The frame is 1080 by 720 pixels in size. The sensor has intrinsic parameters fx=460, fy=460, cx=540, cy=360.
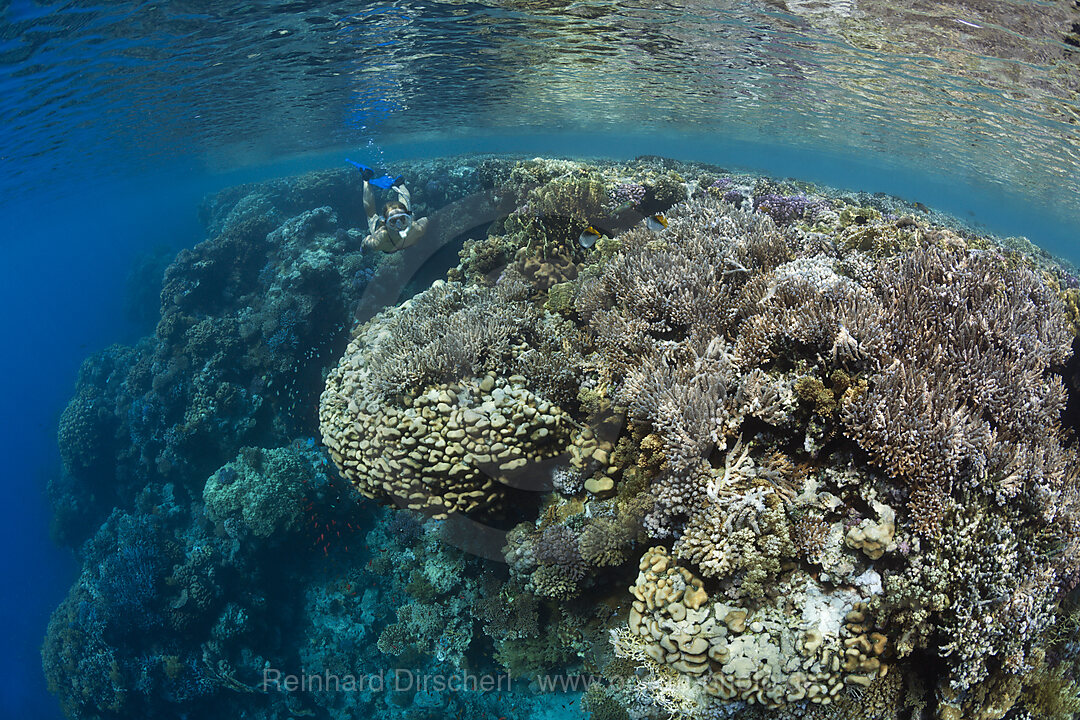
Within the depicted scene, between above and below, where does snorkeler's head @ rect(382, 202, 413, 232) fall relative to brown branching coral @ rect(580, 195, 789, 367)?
below

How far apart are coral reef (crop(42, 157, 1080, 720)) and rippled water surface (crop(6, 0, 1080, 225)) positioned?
7420mm

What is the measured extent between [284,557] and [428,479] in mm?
9462

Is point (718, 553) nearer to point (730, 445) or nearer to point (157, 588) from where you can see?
point (730, 445)

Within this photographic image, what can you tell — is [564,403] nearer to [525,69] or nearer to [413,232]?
[413,232]

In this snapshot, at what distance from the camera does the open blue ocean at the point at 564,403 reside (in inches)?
120

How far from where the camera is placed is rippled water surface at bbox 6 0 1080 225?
12547 millimetres

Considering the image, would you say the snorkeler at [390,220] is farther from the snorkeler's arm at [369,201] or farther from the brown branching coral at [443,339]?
the brown branching coral at [443,339]

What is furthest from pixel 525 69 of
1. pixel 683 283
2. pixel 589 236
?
pixel 683 283

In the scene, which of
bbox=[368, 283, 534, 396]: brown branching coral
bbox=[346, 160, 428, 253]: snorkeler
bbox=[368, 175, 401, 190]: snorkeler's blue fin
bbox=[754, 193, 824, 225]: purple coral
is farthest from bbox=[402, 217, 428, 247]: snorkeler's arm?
bbox=[754, 193, 824, 225]: purple coral

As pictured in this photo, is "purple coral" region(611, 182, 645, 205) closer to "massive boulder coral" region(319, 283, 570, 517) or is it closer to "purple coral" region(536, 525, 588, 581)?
"massive boulder coral" region(319, 283, 570, 517)

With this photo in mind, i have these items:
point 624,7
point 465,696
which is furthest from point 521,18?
point 465,696

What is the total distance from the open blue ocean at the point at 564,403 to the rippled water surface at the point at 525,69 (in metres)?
0.20

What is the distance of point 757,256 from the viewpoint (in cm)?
555

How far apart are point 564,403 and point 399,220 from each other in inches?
191
